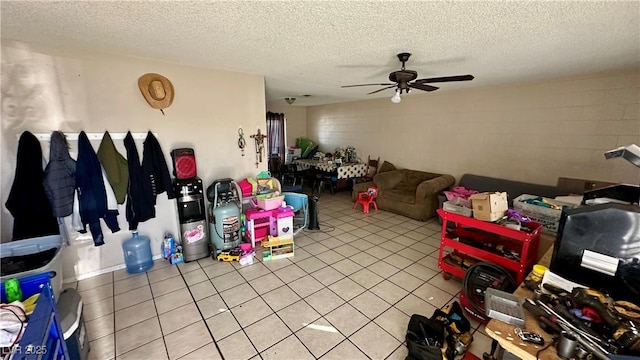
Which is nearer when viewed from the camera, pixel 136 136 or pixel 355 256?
pixel 136 136

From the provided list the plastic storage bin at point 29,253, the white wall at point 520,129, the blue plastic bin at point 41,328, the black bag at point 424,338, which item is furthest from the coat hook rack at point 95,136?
the white wall at point 520,129

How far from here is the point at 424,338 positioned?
176 centimetres

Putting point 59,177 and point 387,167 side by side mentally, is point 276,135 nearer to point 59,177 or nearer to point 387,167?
point 387,167

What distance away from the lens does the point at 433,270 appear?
9.16 ft

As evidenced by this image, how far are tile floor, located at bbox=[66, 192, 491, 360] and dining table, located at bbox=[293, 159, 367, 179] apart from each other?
8.14ft

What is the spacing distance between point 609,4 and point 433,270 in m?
2.48

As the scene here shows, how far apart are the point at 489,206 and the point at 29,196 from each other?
4.05m

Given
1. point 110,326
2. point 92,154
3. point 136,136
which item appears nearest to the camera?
point 110,326

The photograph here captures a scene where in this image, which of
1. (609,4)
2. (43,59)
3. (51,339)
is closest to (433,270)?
(609,4)

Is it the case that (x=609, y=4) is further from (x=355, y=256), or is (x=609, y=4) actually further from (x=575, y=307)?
(x=355, y=256)

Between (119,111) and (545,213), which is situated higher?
(119,111)

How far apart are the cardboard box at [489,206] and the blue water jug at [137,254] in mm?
3423

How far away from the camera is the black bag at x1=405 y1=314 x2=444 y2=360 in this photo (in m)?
1.61

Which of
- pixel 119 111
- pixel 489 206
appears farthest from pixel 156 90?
pixel 489 206
